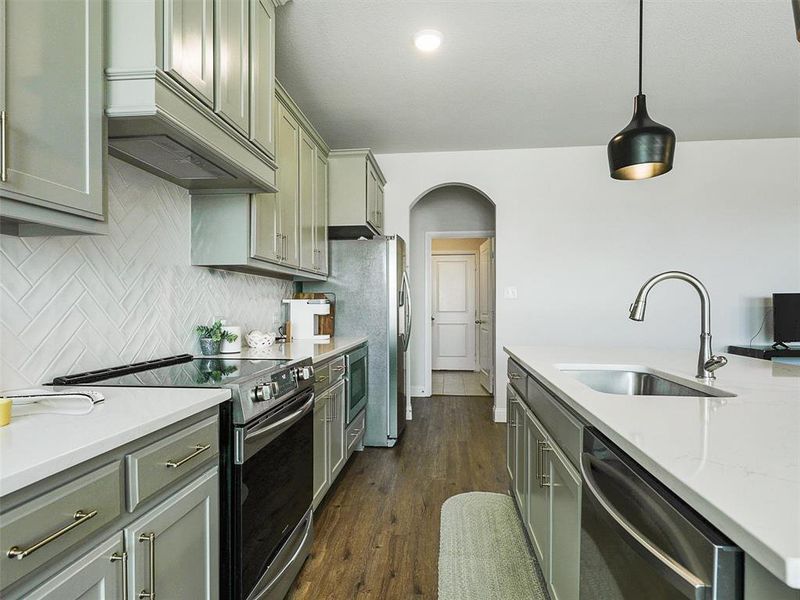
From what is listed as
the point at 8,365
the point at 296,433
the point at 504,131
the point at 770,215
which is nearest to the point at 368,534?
the point at 296,433

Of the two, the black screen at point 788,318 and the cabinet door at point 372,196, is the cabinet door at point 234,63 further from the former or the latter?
the black screen at point 788,318

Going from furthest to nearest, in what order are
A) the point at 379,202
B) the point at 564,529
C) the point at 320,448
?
1. the point at 379,202
2. the point at 320,448
3. the point at 564,529

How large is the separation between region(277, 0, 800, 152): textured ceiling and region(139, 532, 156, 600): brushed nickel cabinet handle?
2419mm

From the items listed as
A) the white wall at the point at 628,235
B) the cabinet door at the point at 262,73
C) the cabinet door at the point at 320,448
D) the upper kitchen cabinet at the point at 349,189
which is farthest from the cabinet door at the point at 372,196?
the cabinet door at the point at 320,448

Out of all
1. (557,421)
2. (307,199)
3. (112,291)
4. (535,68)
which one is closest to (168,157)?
(112,291)

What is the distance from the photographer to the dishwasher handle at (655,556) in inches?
25.0

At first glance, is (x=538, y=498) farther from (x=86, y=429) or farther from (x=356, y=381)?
(x=356, y=381)

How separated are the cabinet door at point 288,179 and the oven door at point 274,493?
3.61 feet

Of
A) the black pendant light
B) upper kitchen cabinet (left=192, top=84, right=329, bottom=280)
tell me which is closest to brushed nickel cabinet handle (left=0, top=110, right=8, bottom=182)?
upper kitchen cabinet (left=192, top=84, right=329, bottom=280)

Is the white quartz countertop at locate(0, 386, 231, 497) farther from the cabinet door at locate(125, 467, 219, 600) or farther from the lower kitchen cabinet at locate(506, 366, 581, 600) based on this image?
the lower kitchen cabinet at locate(506, 366, 581, 600)

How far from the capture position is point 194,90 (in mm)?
1463

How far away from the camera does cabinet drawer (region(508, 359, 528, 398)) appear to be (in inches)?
83.4

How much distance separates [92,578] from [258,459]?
2.10 feet

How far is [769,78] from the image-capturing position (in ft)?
10.1
